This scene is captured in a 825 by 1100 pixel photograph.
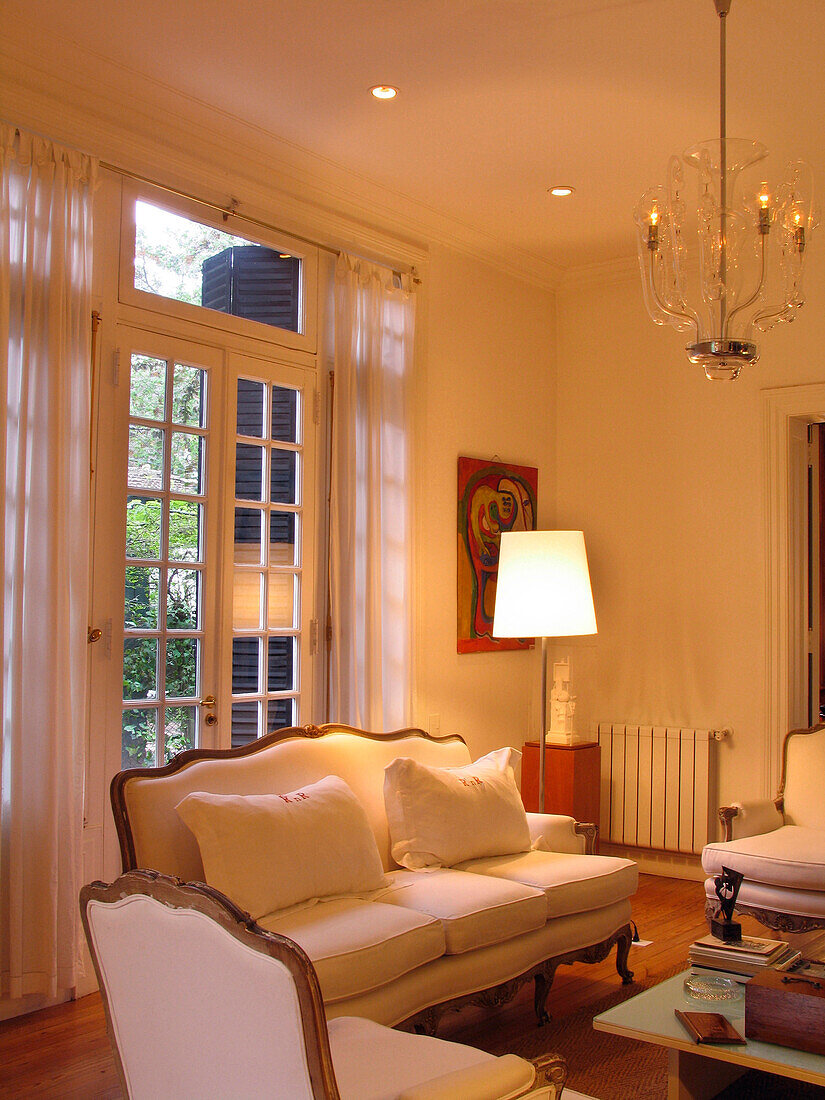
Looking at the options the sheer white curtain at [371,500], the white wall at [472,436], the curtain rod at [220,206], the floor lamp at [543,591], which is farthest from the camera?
the white wall at [472,436]

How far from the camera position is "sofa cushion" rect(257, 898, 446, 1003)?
2713 millimetres

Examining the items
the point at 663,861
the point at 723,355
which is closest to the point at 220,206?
the point at 723,355

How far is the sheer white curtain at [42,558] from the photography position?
11.2 feet

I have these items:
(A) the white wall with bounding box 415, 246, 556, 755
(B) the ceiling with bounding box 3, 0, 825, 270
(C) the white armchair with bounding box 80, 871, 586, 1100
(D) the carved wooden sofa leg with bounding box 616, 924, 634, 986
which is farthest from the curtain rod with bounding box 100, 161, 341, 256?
(D) the carved wooden sofa leg with bounding box 616, 924, 634, 986

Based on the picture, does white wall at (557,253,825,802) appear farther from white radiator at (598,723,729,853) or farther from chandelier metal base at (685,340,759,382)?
chandelier metal base at (685,340,759,382)

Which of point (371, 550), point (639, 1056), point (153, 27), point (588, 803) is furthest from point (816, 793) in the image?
point (153, 27)

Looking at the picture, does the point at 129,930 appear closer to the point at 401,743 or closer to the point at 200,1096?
the point at 200,1096

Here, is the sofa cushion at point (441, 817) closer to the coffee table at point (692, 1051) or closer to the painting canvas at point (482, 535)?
the coffee table at point (692, 1051)

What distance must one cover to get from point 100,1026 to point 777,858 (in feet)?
8.25

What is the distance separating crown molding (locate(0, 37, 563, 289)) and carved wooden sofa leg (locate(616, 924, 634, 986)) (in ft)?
10.5

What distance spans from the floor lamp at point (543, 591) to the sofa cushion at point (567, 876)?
1.16m

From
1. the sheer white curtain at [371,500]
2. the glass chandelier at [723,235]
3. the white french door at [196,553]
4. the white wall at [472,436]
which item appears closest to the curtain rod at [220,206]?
the sheer white curtain at [371,500]

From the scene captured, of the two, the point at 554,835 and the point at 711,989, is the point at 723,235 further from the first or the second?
the point at 554,835

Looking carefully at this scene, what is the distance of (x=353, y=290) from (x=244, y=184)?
690 mm
